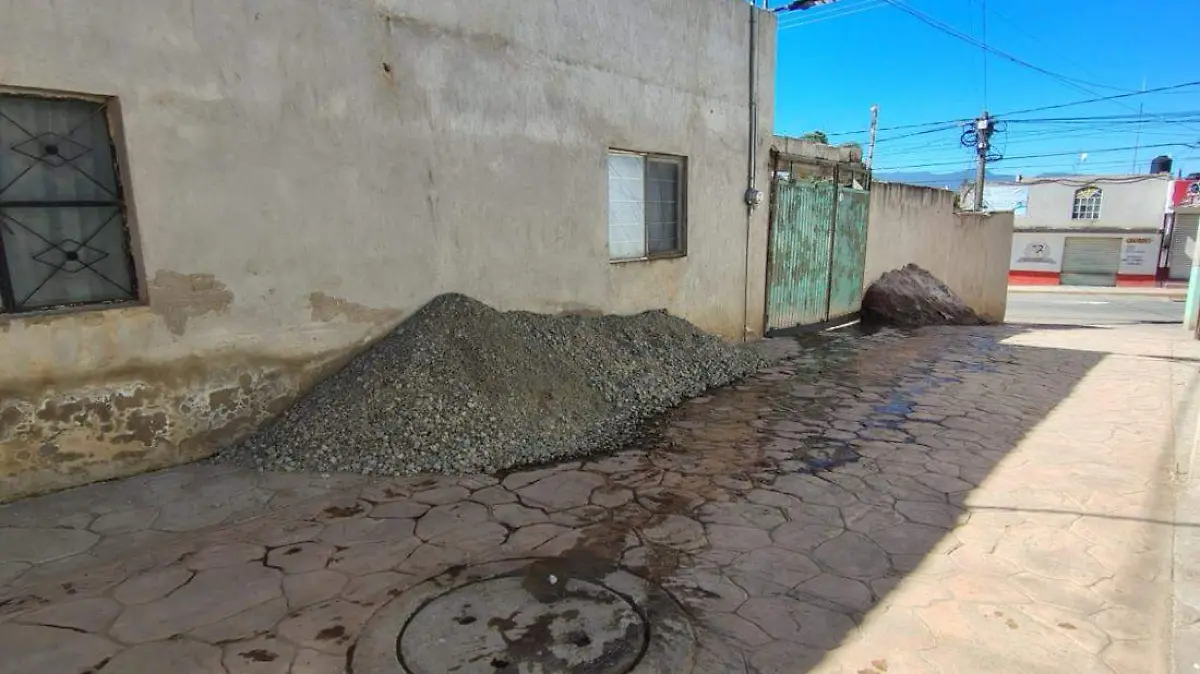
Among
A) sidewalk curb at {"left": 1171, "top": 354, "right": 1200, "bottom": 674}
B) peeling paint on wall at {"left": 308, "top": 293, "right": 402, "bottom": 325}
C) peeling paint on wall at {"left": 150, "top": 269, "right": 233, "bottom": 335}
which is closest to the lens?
sidewalk curb at {"left": 1171, "top": 354, "right": 1200, "bottom": 674}

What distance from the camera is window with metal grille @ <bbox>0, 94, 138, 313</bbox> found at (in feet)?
11.9

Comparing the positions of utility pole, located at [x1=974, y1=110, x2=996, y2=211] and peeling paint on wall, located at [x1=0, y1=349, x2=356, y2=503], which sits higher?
utility pole, located at [x1=974, y1=110, x2=996, y2=211]

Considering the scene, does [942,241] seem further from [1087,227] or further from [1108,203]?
[1108,203]

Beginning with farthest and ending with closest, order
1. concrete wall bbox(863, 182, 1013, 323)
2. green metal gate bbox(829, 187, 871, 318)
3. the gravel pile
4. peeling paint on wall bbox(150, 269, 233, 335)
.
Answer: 1. concrete wall bbox(863, 182, 1013, 323)
2. green metal gate bbox(829, 187, 871, 318)
3. the gravel pile
4. peeling paint on wall bbox(150, 269, 233, 335)

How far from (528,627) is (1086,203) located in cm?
4306

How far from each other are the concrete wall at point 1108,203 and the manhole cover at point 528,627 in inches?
1650

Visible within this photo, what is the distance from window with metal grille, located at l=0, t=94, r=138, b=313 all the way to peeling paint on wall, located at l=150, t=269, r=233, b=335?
208mm

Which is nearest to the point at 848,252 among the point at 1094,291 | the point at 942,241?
the point at 942,241

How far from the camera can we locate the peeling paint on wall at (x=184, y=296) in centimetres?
401

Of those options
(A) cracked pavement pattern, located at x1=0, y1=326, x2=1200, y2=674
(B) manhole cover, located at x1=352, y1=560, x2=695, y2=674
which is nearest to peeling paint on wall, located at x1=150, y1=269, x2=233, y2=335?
(A) cracked pavement pattern, located at x1=0, y1=326, x2=1200, y2=674

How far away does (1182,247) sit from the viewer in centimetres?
3303

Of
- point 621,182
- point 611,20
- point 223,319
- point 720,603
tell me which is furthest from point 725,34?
point 720,603

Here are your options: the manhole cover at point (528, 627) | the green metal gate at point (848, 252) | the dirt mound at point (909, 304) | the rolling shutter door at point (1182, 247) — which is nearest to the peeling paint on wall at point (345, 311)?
the manhole cover at point (528, 627)

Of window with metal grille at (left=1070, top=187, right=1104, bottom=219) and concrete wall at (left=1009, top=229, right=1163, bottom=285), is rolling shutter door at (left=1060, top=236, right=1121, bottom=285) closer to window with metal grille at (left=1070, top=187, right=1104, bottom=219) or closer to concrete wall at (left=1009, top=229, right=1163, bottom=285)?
concrete wall at (left=1009, top=229, right=1163, bottom=285)
